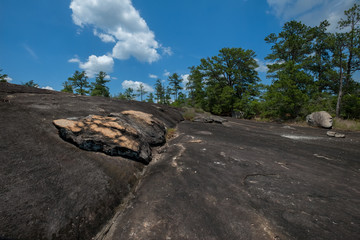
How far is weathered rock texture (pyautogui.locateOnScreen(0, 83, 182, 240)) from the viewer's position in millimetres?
1547

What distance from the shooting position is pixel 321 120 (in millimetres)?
10031

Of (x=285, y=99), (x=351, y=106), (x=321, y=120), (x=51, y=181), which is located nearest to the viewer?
(x=51, y=181)

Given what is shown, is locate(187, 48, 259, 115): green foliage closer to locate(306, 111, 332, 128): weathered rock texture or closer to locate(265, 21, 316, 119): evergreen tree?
locate(265, 21, 316, 119): evergreen tree

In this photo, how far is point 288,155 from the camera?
411 centimetres

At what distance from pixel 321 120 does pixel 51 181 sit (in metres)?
14.5

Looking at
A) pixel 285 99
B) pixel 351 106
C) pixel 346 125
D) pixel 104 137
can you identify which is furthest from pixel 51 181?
pixel 351 106

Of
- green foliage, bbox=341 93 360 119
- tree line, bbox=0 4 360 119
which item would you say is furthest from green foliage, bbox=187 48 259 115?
green foliage, bbox=341 93 360 119

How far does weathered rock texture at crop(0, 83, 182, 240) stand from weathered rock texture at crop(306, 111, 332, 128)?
12.8 meters

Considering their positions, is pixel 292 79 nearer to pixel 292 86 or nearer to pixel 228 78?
pixel 292 86

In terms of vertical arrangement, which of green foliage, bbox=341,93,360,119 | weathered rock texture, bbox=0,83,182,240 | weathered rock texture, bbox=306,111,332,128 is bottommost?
weathered rock texture, bbox=0,83,182,240

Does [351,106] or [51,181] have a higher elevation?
[351,106]

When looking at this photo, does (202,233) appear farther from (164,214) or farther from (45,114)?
(45,114)

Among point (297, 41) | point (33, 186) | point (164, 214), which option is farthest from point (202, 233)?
point (297, 41)

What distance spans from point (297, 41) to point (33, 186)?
27195 millimetres
